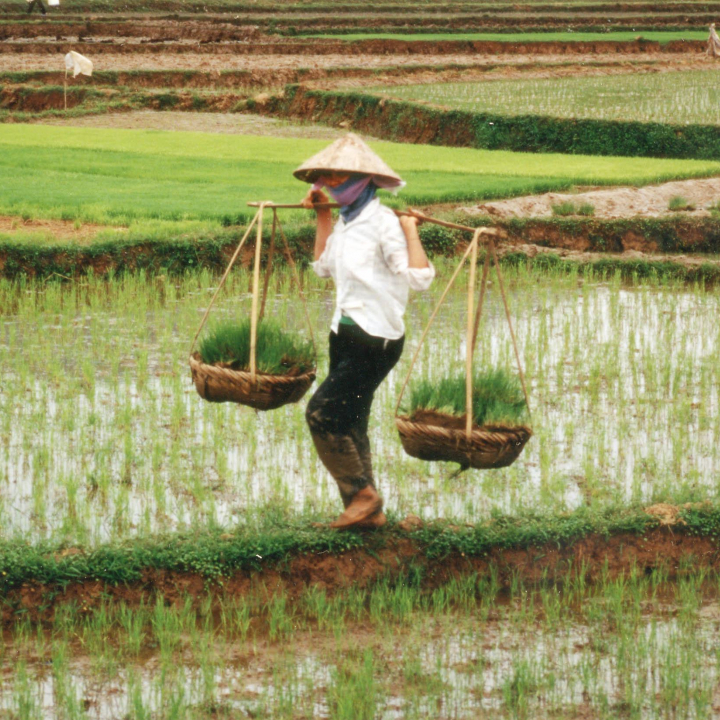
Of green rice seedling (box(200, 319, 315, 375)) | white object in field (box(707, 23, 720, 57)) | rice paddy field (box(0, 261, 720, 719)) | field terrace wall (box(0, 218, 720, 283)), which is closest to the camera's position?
rice paddy field (box(0, 261, 720, 719))

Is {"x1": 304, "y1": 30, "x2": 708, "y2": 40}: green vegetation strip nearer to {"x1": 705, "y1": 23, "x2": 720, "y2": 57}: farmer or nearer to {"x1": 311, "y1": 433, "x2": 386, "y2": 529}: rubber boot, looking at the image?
{"x1": 705, "y1": 23, "x2": 720, "y2": 57}: farmer

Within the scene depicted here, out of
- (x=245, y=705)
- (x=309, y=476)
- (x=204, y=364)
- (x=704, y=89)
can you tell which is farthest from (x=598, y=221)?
(x=704, y=89)

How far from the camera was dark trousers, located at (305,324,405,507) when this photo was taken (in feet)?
11.0

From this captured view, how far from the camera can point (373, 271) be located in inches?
130

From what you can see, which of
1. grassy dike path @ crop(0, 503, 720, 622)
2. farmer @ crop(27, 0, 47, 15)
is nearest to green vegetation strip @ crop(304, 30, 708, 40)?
farmer @ crop(27, 0, 47, 15)

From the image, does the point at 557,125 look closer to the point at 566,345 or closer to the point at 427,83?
the point at 427,83

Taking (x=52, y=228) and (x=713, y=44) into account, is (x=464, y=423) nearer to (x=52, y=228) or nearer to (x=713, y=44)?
(x=52, y=228)

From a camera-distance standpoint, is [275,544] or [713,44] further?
[713,44]

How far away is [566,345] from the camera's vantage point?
5.85m

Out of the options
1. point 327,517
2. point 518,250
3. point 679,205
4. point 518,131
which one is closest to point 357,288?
point 327,517

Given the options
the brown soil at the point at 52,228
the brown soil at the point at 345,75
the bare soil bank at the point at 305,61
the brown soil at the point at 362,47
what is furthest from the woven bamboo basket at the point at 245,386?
the brown soil at the point at 362,47

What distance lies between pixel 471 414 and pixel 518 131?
40.9 feet

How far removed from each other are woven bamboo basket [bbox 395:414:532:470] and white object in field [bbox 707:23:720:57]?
75.2ft

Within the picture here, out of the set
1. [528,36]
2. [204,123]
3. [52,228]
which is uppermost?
[528,36]
